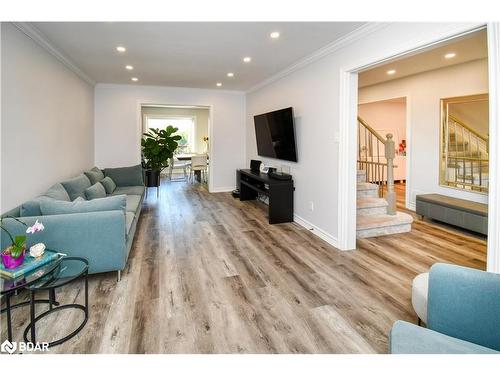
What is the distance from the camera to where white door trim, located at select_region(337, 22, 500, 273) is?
1.90 m

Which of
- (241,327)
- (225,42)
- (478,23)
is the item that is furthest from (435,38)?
(241,327)

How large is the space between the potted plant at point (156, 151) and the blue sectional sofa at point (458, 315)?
6.24m

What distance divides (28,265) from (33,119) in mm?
1937

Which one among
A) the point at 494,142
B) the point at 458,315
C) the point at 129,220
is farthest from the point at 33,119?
the point at 494,142

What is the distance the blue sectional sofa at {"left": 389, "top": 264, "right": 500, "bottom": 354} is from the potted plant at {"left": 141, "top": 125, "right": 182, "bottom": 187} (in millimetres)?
6240

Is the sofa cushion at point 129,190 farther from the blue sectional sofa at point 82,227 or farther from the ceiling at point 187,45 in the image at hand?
the blue sectional sofa at point 82,227

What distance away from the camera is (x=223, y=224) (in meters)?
4.71

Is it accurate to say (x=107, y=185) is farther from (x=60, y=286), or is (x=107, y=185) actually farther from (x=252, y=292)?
(x=252, y=292)

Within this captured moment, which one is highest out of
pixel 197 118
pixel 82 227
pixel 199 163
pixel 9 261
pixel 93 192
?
pixel 197 118

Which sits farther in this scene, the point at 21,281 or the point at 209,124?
the point at 209,124

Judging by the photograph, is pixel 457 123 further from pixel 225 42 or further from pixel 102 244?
pixel 102 244

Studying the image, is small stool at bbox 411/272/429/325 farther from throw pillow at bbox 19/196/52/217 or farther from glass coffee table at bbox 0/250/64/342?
throw pillow at bbox 19/196/52/217
